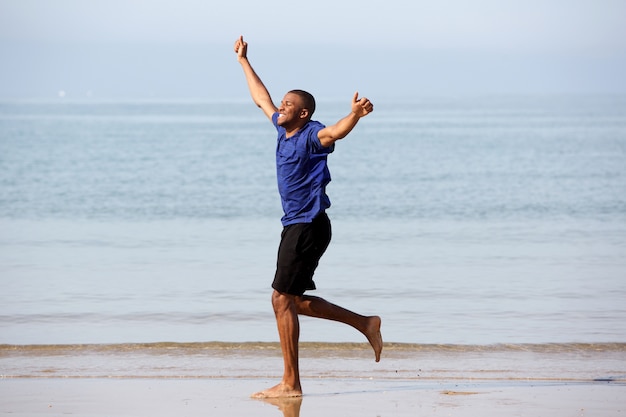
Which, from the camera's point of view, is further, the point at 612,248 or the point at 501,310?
the point at 612,248

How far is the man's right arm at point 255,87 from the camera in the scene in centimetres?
650

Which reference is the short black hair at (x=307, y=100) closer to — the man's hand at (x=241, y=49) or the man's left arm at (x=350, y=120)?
the man's left arm at (x=350, y=120)

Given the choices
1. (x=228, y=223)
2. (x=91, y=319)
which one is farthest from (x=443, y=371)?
(x=228, y=223)

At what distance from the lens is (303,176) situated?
604cm

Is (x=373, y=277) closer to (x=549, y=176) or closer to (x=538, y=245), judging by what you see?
(x=538, y=245)

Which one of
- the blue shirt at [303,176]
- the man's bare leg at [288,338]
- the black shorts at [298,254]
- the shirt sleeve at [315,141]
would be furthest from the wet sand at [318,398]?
the shirt sleeve at [315,141]

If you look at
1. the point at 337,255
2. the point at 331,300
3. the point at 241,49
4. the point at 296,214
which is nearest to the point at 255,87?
the point at 241,49

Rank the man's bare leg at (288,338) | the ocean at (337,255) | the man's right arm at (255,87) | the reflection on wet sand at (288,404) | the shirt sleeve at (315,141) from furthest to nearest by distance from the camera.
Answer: the ocean at (337,255), the man's right arm at (255,87), the man's bare leg at (288,338), the shirt sleeve at (315,141), the reflection on wet sand at (288,404)

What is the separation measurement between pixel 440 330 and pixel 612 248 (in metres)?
6.54

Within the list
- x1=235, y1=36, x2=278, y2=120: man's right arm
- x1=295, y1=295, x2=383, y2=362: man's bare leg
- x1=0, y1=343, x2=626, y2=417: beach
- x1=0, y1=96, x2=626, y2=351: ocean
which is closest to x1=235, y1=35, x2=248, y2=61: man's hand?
x1=235, y1=36, x2=278, y2=120: man's right arm

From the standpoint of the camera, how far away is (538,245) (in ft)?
49.4

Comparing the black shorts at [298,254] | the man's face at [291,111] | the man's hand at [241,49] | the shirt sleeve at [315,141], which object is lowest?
the black shorts at [298,254]

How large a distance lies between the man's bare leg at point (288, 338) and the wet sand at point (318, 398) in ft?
0.38

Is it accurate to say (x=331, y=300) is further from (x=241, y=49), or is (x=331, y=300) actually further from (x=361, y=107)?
(x=361, y=107)
